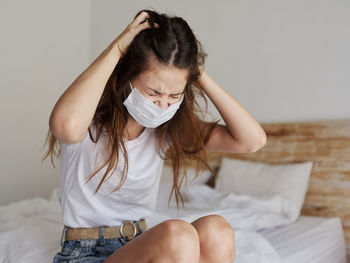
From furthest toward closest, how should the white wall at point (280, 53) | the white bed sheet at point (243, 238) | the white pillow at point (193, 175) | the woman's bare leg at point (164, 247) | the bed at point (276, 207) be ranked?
the white pillow at point (193, 175)
the white wall at point (280, 53)
the bed at point (276, 207)
the white bed sheet at point (243, 238)
the woman's bare leg at point (164, 247)

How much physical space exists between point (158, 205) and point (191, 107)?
93cm

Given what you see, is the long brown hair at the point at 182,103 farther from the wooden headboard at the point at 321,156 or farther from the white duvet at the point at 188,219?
Answer: the wooden headboard at the point at 321,156

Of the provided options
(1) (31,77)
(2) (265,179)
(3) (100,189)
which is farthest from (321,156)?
(1) (31,77)

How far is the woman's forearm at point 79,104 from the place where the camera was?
3.36ft

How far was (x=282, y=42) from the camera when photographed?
7.55ft

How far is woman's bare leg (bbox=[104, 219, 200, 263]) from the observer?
901 mm

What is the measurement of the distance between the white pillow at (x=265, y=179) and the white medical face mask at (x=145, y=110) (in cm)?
104

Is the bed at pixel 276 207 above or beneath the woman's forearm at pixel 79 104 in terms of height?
beneath

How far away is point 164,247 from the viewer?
2.97 feet

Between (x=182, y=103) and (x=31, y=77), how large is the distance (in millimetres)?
2066

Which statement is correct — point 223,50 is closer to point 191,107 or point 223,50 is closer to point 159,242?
point 191,107

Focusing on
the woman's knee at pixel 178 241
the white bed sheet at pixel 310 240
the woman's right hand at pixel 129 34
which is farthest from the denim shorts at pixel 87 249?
the white bed sheet at pixel 310 240

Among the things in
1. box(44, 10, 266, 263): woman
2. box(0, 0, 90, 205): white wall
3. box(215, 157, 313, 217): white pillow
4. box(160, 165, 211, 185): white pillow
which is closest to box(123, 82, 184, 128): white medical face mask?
box(44, 10, 266, 263): woman

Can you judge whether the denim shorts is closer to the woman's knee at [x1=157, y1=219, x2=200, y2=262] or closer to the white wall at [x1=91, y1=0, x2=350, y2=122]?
the woman's knee at [x1=157, y1=219, x2=200, y2=262]
